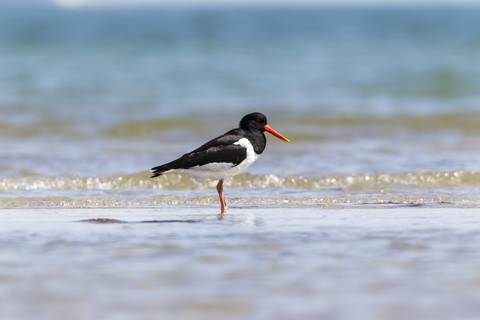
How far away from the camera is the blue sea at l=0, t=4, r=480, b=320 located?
4344 mm

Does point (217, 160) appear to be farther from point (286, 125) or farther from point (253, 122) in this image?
point (286, 125)

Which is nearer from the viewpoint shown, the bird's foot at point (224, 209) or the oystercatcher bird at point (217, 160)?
the bird's foot at point (224, 209)

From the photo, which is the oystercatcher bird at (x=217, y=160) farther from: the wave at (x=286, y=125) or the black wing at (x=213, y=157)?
the wave at (x=286, y=125)

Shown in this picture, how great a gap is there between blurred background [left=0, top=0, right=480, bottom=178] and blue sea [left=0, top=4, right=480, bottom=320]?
0.06 meters

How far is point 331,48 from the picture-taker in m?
33.1

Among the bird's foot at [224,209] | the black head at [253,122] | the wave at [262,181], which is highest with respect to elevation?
the black head at [253,122]

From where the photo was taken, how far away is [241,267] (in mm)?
4902

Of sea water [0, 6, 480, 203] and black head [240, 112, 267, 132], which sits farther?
sea water [0, 6, 480, 203]

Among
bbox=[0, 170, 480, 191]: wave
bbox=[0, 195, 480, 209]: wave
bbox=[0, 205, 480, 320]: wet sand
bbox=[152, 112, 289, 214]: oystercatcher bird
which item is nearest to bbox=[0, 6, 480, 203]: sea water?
bbox=[0, 170, 480, 191]: wave

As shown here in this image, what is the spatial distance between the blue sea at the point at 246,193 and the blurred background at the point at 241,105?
0.06m

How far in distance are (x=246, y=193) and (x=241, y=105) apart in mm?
8277

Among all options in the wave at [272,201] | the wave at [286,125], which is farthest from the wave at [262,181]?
the wave at [286,125]

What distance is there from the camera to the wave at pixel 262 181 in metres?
9.77

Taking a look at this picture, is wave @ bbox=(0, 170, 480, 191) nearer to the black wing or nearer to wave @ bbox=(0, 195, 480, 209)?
wave @ bbox=(0, 195, 480, 209)
